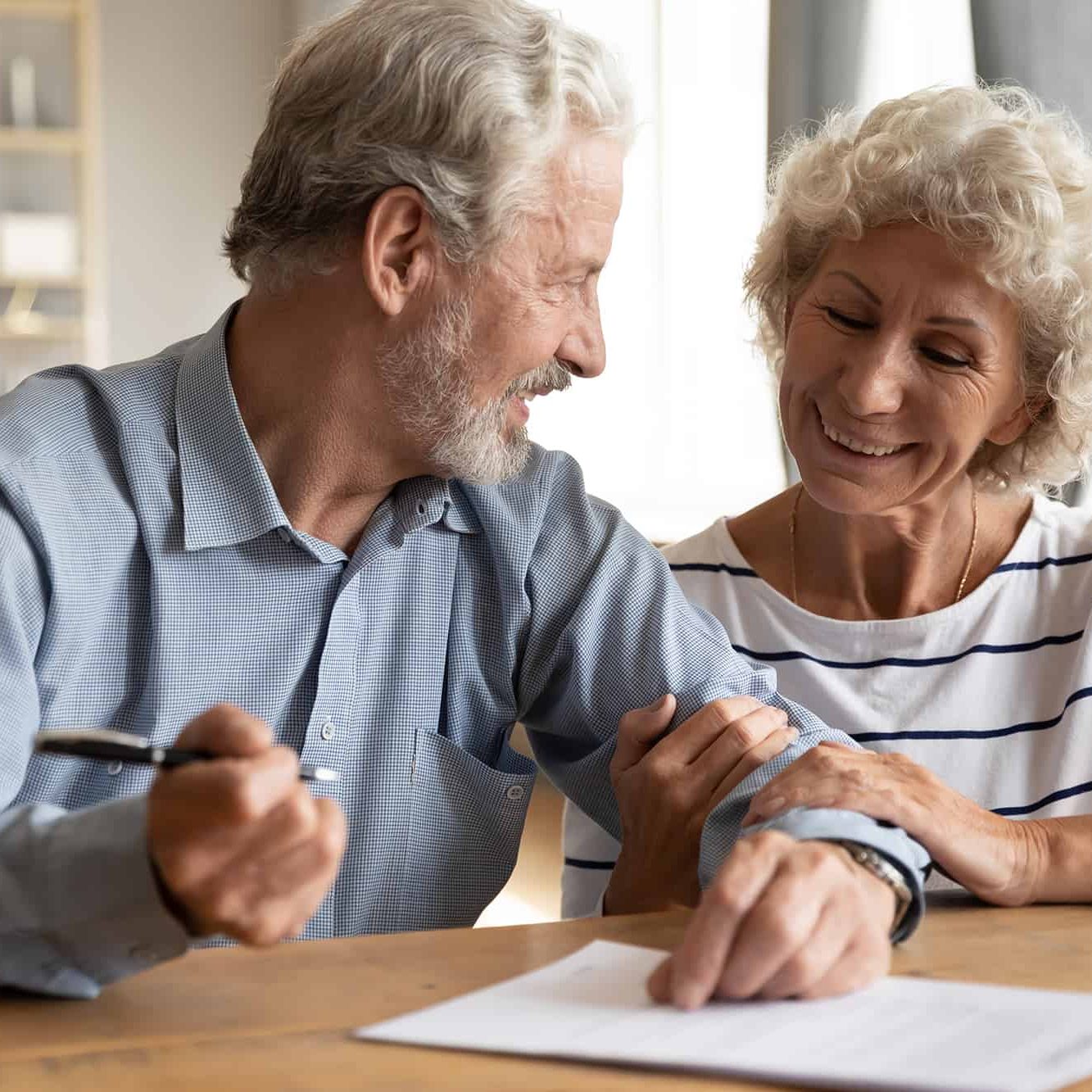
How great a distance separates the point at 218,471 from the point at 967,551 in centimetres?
94

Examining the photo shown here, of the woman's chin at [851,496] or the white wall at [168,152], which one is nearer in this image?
the woman's chin at [851,496]

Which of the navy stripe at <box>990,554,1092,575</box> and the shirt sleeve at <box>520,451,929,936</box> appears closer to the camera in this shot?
the shirt sleeve at <box>520,451,929,936</box>

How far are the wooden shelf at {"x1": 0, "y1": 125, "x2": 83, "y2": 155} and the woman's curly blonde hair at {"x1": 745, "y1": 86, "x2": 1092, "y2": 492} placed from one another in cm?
344

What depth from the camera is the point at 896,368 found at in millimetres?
1663

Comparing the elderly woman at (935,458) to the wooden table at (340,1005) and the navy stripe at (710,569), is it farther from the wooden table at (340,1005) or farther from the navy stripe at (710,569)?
the wooden table at (340,1005)

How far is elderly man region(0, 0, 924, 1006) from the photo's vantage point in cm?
129

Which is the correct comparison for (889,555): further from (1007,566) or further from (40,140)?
(40,140)

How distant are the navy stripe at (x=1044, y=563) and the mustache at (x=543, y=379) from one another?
611 millimetres

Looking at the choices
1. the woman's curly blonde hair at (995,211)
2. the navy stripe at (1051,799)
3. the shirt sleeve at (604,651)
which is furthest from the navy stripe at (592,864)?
the woman's curly blonde hair at (995,211)

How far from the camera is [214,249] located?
4867 mm

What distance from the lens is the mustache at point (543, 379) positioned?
147 centimetres

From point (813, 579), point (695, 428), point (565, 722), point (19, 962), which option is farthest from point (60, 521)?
point (695, 428)

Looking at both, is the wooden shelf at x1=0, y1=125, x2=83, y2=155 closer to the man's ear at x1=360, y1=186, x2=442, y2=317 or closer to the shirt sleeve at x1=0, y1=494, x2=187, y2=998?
the man's ear at x1=360, y1=186, x2=442, y2=317

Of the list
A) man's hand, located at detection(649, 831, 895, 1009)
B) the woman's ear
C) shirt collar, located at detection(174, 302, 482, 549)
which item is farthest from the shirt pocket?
the woman's ear
